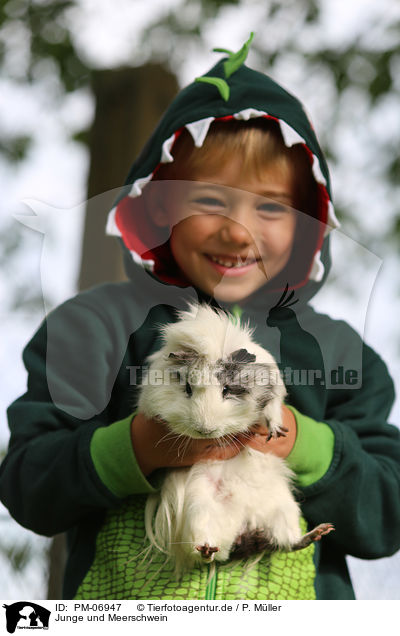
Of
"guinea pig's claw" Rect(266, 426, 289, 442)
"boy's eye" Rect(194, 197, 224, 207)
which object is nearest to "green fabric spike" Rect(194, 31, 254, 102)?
"boy's eye" Rect(194, 197, 224, 207)

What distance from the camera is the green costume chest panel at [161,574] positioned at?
1.88 ft

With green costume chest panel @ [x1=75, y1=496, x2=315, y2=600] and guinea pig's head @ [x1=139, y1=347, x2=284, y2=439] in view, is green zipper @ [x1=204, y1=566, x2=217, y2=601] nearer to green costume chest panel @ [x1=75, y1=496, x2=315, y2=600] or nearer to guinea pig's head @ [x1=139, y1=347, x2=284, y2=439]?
green costume chest panel @ [x1=75, y1=496, x2=315, y2=600]

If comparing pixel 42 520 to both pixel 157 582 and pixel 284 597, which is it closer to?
pixel 157 582

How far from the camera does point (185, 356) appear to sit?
1.73 ft

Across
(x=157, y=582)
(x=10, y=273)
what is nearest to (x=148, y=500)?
(x=157, y=582)

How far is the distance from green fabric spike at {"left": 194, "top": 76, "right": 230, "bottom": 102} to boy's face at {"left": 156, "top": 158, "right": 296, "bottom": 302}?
0.26 feet

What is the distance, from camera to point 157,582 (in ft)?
1.89

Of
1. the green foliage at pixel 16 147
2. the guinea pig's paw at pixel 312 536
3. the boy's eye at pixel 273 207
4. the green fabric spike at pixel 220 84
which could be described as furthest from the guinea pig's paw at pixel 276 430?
the green foliage at pixel 16 147

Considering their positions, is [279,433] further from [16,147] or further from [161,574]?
[16,147]

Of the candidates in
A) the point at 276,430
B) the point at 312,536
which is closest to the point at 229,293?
the point at 276,430

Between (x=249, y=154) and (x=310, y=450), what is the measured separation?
0.98 feet
